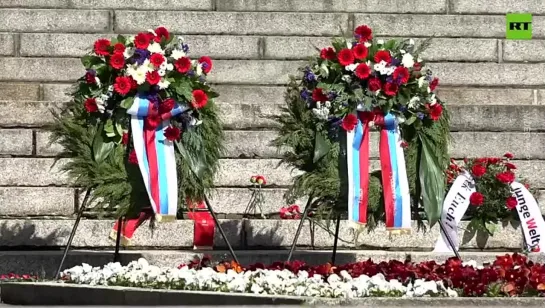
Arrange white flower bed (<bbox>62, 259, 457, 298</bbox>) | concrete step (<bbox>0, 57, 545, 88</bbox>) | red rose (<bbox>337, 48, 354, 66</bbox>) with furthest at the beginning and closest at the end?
concrete step (<bbox>0, 57, 545, 88</bbox>) → red rose (<bbox>337, 48, 354, 66</bbox>) → white flower bed (<bbox>62, 259, 457, 298</bbox>)

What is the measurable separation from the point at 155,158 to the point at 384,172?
166 centimetres

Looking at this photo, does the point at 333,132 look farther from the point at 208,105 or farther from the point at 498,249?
the point at 498,249

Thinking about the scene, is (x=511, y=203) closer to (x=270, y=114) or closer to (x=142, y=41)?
(x=270, y=114)

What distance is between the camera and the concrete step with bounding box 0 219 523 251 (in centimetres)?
1063

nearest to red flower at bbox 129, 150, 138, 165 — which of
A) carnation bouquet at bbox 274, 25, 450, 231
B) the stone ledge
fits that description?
carnation bouquet at bbox 274, 25, 450, 231

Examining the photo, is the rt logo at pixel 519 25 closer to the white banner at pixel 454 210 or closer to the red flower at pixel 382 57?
the white banner at pixel 454 210

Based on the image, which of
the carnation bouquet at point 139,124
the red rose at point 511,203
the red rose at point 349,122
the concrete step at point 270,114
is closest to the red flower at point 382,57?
the red rose at point 349,122

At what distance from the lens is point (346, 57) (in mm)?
9242

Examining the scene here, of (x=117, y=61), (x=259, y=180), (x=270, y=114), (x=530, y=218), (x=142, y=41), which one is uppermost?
(x=142, y=41)

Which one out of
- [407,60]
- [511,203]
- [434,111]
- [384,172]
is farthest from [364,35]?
[511,203]

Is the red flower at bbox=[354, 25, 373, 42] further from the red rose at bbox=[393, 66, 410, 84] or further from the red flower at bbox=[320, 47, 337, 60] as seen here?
the red rose at bbox=[393, 66, 410, 84]

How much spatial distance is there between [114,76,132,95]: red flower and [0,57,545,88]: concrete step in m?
4.09

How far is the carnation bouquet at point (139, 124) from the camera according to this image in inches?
358

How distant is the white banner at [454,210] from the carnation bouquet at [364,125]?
1.00m
